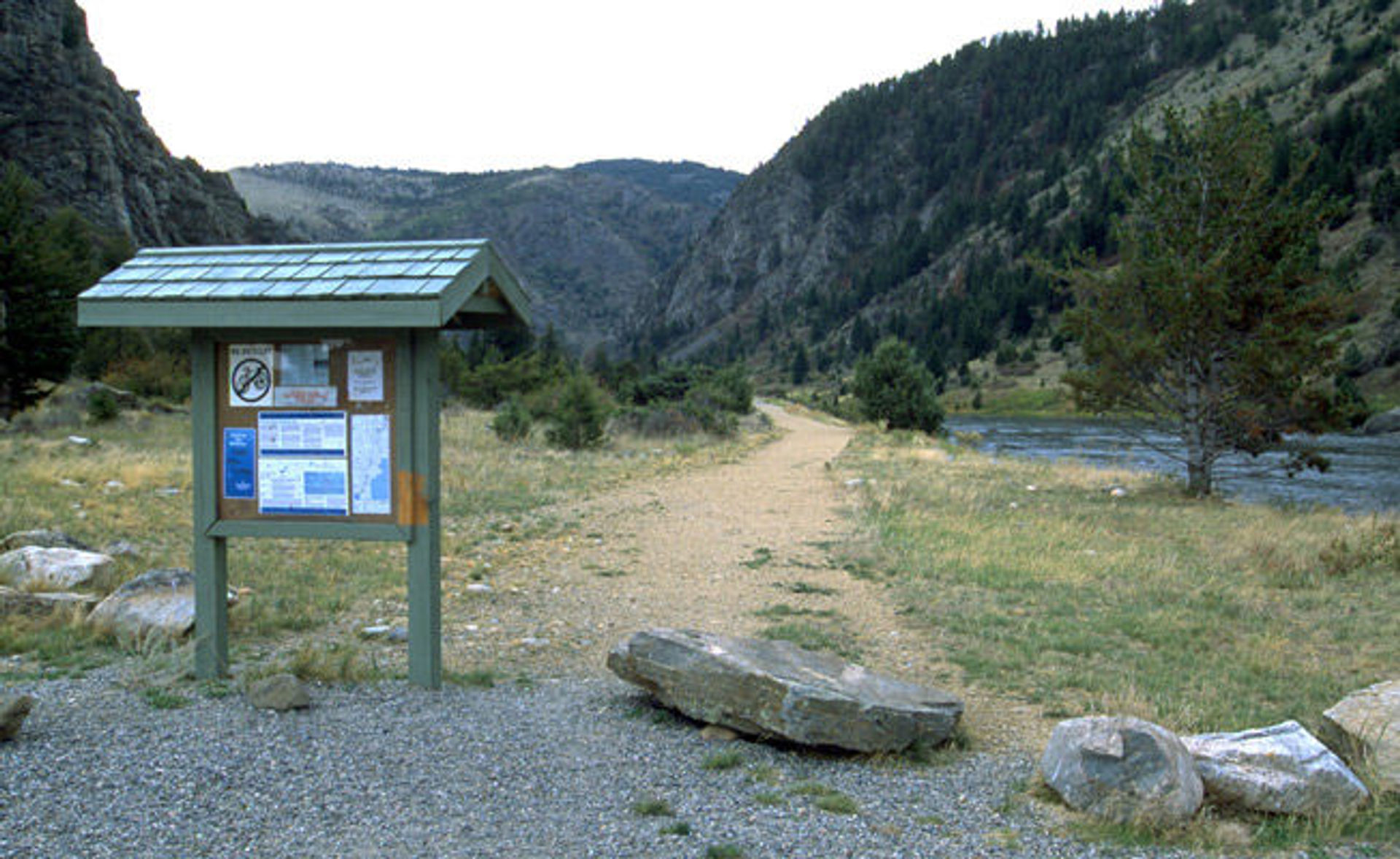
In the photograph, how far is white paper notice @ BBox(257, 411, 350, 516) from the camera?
18.7ft

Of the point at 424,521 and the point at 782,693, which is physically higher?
the point at 424,521

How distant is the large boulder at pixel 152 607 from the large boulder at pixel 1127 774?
5.57 meters

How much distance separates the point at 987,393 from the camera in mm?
77688

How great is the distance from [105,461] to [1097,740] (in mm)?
16158

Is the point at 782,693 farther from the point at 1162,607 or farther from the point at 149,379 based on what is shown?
the point at 149,379

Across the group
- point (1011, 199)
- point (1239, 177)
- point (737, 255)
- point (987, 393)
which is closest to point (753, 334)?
point (737, 255)

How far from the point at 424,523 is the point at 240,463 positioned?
1280mm

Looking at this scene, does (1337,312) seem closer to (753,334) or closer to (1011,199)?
(1011,199)

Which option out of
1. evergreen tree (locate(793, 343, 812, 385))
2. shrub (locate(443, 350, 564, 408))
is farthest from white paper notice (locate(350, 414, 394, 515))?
evergreen tree (locate(793, 343, 812, 385))

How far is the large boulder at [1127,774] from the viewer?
12.9ft

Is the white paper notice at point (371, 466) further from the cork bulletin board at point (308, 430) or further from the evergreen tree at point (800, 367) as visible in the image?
the evergreen tree at point (800, 367)

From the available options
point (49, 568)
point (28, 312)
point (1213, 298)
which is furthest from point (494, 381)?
point (49, 568)

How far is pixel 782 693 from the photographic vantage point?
4859mm

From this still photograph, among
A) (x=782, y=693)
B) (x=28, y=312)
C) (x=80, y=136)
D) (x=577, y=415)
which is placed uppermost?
(x=80, y=136)
